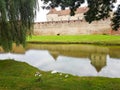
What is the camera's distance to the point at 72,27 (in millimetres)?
52750

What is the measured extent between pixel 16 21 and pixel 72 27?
4007 centimetres

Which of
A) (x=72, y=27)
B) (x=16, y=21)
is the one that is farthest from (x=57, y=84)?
(x=72, y=27)

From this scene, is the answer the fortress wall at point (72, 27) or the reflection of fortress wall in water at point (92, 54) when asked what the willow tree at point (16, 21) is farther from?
the fortress wall at point (72, 27)

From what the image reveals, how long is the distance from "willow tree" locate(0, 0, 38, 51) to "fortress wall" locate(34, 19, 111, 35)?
3621 centimetres

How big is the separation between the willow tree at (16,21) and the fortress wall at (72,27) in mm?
36213

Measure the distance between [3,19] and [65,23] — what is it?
42.3 m

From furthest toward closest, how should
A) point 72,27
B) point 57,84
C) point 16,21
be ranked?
point 72,27, point 16,21, point 57,84

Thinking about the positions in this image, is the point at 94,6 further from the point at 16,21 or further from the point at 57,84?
the point at 16,21

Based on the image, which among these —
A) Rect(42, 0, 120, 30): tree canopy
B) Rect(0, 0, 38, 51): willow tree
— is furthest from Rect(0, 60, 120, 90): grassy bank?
Rect(0, 0, 38, 51): willow tree

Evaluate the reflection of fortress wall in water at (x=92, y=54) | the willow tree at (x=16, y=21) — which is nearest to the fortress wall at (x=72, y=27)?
the reflection of fortress wall in water at (x=92, y=54)

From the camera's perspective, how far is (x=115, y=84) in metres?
9.48

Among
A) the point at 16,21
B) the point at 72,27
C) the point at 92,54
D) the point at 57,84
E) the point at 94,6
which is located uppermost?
the point at 94,6

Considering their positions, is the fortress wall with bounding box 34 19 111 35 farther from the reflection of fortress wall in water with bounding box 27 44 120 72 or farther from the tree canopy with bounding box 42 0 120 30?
the tree canopy with bounding box 42 0 120 30

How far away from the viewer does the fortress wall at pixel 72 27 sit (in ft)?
162
